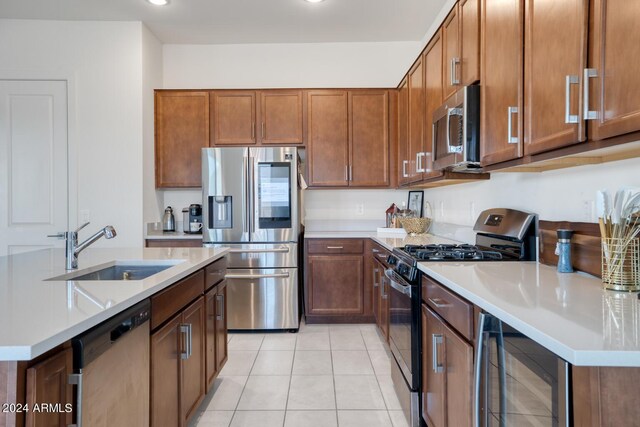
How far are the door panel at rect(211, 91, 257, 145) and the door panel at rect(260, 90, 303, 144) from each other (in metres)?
0.11

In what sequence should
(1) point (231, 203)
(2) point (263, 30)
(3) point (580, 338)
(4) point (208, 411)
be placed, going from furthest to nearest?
(2) point (263, 30) < (1) point (231, 203) < (4) point (208, 411) < (3) point (580, 338)

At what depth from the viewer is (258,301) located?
3387 millimetres

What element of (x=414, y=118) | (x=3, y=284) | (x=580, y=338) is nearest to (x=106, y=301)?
(x=3, y=284)

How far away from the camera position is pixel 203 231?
3.44m

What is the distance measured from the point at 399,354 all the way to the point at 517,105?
1.46 meters

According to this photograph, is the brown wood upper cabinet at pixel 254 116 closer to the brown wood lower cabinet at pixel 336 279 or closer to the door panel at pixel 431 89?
the brown wood lower cabinet at pixel 336 279

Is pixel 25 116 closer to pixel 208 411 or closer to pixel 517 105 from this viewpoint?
pixel 208 411

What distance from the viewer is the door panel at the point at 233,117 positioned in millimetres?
3713

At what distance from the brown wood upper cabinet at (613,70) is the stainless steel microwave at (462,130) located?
783mm

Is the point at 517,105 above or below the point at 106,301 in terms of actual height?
above

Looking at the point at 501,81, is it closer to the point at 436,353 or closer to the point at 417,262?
the point at 417,262

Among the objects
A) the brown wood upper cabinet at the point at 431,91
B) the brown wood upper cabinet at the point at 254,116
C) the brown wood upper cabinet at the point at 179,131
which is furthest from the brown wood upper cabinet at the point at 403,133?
the brown wood upper cabinet at the point at 179,131

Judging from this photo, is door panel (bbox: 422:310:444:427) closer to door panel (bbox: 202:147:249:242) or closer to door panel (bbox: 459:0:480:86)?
door panel (bbox: 459:0:480:86)

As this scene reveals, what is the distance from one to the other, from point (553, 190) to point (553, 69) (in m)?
0.68
